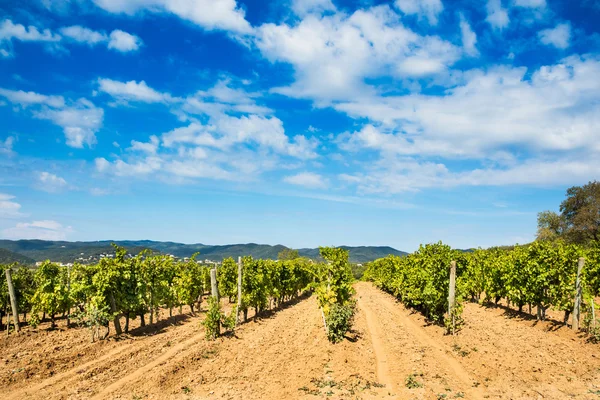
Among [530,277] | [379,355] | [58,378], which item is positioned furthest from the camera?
[530,277]

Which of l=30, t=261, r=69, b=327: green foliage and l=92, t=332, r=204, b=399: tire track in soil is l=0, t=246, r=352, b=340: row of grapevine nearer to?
l=30, t=261, r=69, b=327: green foliage

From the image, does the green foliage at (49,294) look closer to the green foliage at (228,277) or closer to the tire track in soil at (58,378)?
the tire track in soil at (58,378)

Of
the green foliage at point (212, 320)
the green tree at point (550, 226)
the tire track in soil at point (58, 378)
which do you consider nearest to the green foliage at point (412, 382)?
the green foliage at point (212, 320)

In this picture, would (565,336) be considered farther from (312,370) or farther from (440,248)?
(312,370)

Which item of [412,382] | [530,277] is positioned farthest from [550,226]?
[412,382]

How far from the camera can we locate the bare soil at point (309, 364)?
10750mm

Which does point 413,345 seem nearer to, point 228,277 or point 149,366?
point 149,366

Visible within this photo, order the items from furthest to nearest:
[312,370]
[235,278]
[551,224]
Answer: [551,224]
[235,278]
[312,370]

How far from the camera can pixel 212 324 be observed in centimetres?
1736

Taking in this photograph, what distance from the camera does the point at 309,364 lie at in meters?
13.1

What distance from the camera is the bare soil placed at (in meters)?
10.8

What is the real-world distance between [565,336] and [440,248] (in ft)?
22.3

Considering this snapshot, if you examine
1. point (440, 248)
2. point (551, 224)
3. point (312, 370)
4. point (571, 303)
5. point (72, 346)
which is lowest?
point (72, 346)

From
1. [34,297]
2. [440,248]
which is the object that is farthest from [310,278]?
[34,297]
